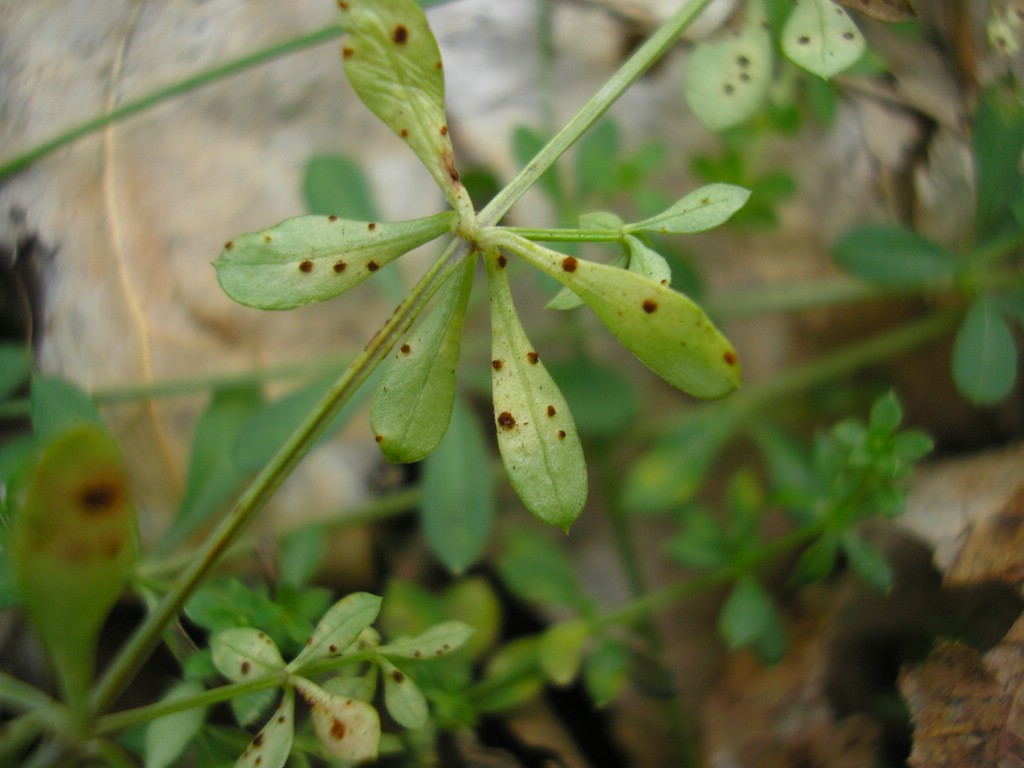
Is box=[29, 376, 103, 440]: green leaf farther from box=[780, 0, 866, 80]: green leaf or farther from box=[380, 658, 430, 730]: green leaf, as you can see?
box=[780, 0, 866, 80]: green leaf

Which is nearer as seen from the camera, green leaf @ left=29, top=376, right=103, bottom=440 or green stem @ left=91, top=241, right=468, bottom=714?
green stem @ left=91, top=241, right=468, bottom=714

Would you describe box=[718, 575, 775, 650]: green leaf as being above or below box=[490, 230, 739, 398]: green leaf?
below

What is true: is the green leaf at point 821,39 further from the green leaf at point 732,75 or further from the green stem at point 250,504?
the green stem at point 250,504

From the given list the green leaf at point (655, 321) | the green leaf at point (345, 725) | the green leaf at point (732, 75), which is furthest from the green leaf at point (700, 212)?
the green leaf at point (345, 725)

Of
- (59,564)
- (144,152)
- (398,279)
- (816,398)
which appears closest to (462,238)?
(59,564)

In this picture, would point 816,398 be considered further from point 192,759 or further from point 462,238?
point 192,759

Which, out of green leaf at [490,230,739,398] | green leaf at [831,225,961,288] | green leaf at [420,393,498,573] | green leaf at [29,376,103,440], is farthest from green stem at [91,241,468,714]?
green leaf at [831,225,961,288]
